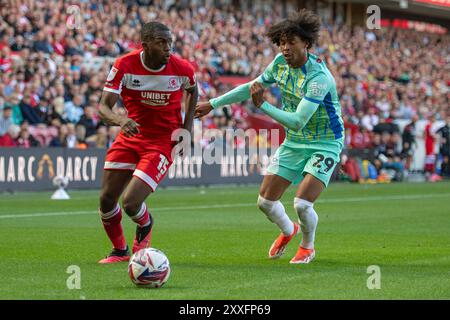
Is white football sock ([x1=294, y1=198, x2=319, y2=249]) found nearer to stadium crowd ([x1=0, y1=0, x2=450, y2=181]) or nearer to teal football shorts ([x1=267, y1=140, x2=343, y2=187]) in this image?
teal football shorts ([x1=267, y1=140, x2=343, y2=187])

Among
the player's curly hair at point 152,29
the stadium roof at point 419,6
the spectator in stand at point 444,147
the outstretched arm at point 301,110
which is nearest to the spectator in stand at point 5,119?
the player's curly hair at point 152,29

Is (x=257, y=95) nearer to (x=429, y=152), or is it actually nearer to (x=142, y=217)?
(x=142, y=217)

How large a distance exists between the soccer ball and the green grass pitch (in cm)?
10

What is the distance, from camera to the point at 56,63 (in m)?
25.5

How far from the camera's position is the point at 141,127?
422 inches

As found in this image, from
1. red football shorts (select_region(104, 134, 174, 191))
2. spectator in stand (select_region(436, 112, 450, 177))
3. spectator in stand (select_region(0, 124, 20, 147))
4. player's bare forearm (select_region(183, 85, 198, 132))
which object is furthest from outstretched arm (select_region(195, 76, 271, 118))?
spectator in stand (select_region(436, 112, 450, 177))

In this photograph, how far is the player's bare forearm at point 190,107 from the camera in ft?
35.6

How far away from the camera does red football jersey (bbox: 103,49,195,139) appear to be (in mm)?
10531

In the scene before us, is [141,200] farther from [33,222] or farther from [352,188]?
[352,188]

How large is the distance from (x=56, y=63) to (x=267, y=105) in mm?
16249

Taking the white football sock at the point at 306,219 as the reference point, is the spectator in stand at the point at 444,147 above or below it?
below

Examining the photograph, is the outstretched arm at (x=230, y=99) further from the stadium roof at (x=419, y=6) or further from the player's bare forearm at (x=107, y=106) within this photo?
the stadium roof at (x=419, y=6)

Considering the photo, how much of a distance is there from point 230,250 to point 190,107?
200cm
